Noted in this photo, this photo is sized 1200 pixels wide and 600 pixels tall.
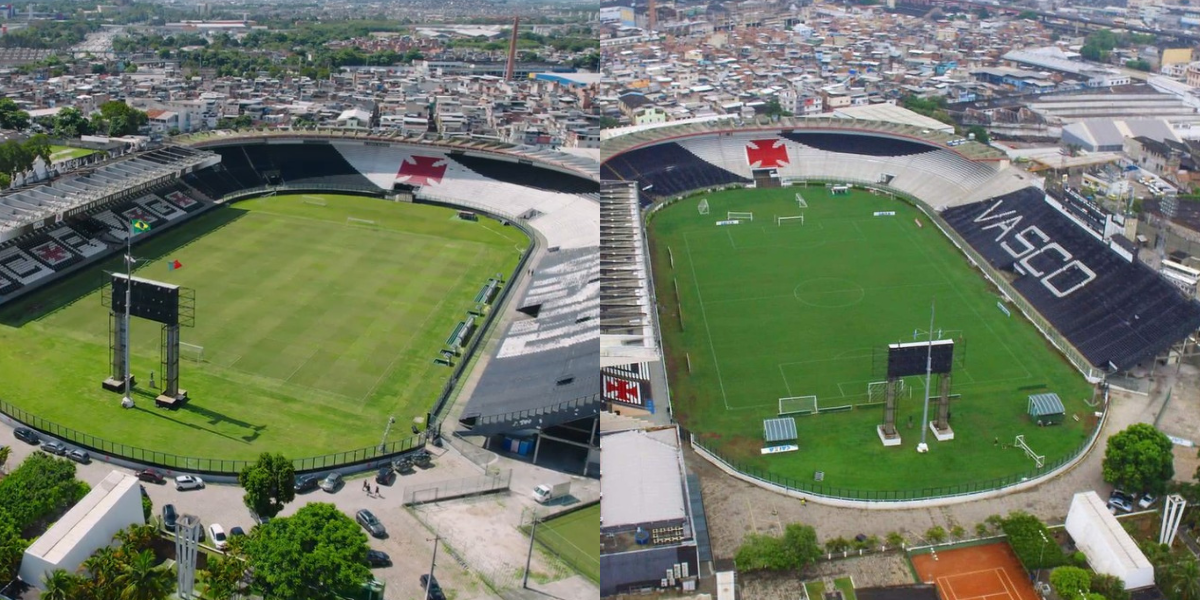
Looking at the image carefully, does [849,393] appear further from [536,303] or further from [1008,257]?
[1008,257]

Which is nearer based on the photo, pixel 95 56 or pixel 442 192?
pixel 442 192

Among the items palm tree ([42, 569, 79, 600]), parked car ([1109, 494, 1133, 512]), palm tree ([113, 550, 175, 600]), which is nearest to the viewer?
palm tree ([42, 569, 79, 600])

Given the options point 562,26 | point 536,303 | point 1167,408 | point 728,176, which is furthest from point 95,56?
point 1167,408

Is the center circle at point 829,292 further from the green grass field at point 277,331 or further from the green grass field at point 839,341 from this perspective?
the green grass field at point 277,331

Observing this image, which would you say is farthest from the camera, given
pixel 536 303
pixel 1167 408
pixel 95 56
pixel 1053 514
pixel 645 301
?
pixel 95 56

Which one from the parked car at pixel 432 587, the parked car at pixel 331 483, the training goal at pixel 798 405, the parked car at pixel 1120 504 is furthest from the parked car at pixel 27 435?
the parked car at pixel 1120 504

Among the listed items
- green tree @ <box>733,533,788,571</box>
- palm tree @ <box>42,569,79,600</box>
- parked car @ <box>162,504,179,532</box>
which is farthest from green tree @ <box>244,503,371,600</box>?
green tree @ <box>733,533,788,571</box>

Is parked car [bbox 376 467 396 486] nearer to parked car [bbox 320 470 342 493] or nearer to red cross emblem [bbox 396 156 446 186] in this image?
parked car [bbox 320 470 342 493]
